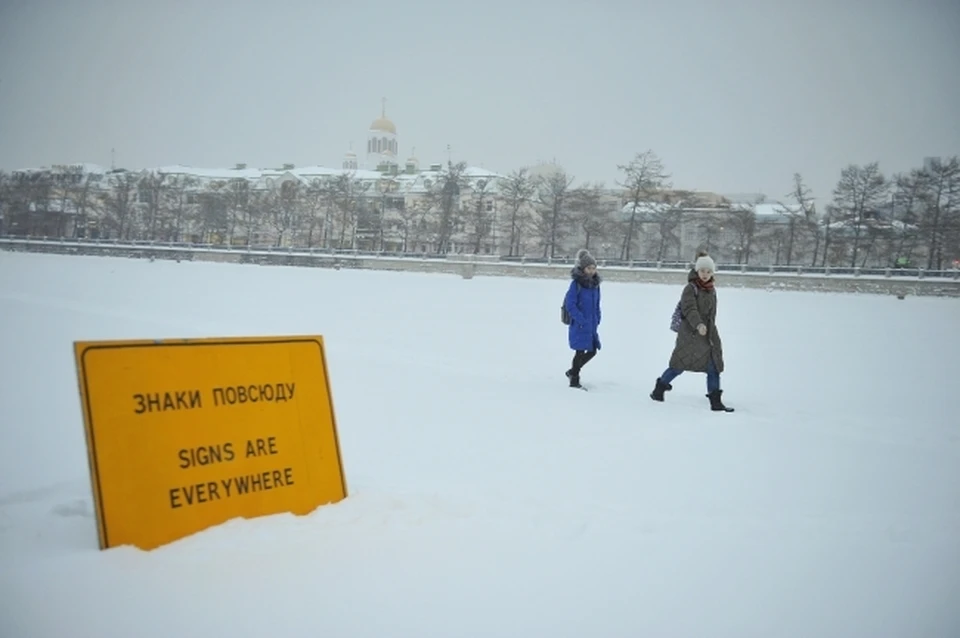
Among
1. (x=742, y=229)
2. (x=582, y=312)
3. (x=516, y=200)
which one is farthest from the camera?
(x=516, y=200)

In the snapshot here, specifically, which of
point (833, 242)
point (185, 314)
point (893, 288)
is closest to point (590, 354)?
point (185, 314)

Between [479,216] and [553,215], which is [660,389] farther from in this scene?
[479,216]

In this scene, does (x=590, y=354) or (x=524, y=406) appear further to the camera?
(x=590, y=354)

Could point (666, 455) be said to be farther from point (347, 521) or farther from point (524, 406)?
point (347, 521)

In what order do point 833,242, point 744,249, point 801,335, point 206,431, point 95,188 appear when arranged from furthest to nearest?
1. point 95,188
2. point 744,249
3. point 833,242
4. point 801,335
5. point 206,431

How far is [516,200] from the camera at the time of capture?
67.1 m

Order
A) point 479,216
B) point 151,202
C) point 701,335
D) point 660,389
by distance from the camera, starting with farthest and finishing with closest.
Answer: point 151,202 < point 479,216 < point 660,389 < point 701,335

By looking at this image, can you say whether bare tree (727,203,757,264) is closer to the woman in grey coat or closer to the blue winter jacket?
the blue winter jacket

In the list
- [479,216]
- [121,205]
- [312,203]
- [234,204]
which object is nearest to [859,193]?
[479,216]

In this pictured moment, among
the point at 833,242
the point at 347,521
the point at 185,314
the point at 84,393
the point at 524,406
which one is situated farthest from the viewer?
the point at 833,242

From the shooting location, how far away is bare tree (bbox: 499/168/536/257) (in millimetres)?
67500

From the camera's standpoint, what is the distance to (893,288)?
3684 centimetres

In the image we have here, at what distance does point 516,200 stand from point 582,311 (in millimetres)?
60158

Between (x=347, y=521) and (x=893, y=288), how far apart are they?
41785mm
